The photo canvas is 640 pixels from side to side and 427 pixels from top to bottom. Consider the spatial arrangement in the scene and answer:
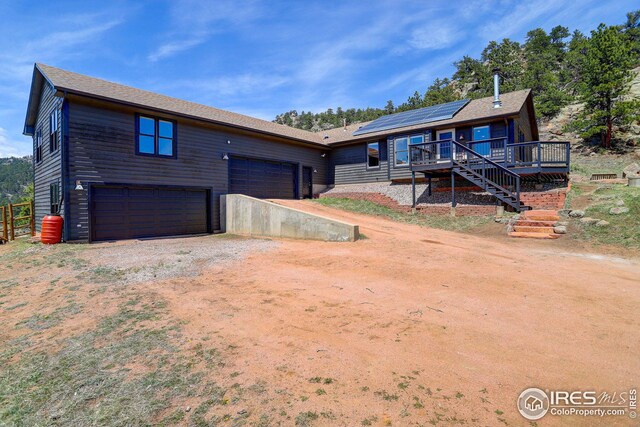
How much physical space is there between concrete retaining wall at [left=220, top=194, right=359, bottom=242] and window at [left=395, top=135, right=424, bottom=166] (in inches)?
388

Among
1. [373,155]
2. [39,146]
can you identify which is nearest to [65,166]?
[39,146]

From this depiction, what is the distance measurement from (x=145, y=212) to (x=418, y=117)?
16.3 meters

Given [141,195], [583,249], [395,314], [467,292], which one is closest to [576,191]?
[583,249]

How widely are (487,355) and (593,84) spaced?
35553mm

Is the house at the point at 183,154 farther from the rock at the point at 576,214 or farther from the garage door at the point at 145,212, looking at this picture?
the rock at the point at 576,214

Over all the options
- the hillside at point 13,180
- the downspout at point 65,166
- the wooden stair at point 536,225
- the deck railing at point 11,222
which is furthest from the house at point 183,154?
the hillside at point 13,180

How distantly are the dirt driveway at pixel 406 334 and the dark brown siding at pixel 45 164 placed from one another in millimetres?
9971

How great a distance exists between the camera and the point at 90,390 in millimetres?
2699

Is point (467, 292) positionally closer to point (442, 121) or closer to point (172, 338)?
point (172, 338)

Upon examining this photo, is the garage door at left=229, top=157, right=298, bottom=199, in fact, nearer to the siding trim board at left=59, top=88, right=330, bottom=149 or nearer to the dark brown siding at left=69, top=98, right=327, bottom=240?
the dark brown siding at left=69, top=98, right=327, bottom=240

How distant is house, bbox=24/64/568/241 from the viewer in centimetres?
1143

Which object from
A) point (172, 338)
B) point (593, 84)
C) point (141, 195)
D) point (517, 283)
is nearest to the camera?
point (172, 338)

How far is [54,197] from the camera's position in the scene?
1229 cm

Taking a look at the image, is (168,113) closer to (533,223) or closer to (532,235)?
(532,235)
